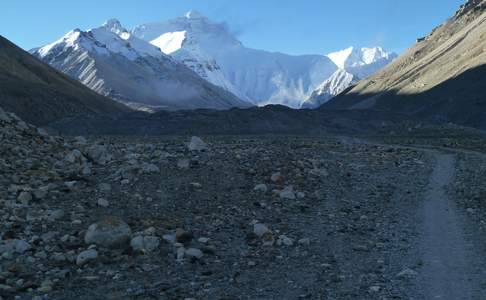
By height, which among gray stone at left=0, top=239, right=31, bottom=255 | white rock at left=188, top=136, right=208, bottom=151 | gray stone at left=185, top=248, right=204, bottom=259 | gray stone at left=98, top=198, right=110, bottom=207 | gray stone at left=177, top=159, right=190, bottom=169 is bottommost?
gray stone at left=0, top=239, right=31, bottom=255

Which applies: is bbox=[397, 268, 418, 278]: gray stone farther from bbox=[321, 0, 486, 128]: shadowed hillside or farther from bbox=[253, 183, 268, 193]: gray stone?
bbox=[321, 0, 486, 128]: shadowed hillside

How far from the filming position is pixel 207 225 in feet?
47.0

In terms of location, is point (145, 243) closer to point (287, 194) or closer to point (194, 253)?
point (194, 253)

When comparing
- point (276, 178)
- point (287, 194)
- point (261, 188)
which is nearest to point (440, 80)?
point (276, 178)

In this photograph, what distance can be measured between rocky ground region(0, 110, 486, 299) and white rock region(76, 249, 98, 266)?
30 mm

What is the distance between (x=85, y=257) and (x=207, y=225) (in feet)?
11.8

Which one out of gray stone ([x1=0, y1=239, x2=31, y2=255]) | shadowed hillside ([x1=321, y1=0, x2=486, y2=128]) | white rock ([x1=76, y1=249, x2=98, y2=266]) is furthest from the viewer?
shadowed hillside ([x1=321, y1=0, x2=486, y2=128])

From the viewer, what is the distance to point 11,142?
62.6 ft

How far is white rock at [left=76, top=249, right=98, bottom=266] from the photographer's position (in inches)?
446

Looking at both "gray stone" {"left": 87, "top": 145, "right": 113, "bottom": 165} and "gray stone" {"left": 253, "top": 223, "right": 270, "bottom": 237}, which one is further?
"gray stone" {"left": 87, "top": 145, "right": 113, "bottom": 165}

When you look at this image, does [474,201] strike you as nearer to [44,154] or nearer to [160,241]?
[160,241]

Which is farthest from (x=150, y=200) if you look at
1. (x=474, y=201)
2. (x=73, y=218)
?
(x=474, y=201)

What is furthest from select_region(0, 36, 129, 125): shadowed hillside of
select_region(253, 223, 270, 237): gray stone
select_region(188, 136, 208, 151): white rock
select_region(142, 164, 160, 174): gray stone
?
select_region(253, 223, 270, 237): gray stone

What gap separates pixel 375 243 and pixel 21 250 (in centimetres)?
723
